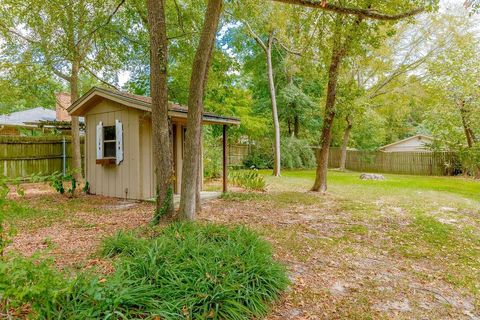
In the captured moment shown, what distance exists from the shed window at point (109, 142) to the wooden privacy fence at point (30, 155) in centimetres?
349

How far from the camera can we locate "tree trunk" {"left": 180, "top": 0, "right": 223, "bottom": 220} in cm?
469

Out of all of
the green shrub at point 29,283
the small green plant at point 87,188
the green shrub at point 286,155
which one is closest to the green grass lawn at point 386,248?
the green shrub at point 29,283

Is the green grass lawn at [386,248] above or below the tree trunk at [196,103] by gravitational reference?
below

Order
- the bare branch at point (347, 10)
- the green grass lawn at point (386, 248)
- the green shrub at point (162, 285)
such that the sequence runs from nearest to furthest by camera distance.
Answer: the green shrub at point (162, 285)
the green grass lawn at point (386, 248)
the bare branch at point (347, 10)

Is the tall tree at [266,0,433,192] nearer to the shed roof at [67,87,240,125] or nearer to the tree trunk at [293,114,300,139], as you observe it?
the shed roof at [67,87,240,125]

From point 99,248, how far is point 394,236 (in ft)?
14.0

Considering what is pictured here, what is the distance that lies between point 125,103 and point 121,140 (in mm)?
961

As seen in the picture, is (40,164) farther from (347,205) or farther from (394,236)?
(394,236)

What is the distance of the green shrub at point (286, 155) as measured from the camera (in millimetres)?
17844

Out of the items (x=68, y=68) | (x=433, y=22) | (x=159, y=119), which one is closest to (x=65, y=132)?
(x=68, y=68)

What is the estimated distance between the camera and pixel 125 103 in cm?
725

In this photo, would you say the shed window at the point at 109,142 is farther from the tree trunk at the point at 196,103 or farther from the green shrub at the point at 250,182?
the tree trunk at the point at 196,103

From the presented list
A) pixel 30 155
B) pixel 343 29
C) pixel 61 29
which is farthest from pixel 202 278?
pixel 30 155

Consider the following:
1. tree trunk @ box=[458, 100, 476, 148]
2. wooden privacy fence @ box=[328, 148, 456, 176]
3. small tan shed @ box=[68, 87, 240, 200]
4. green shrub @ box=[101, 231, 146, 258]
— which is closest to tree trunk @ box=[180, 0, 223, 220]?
green shrub @ box=[101, 231, 146, 258]
